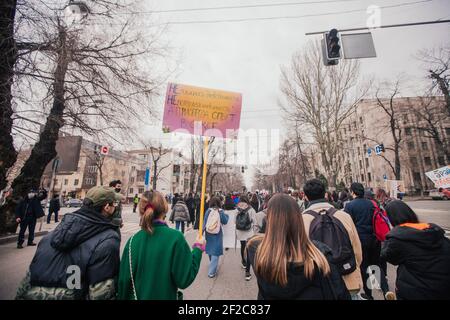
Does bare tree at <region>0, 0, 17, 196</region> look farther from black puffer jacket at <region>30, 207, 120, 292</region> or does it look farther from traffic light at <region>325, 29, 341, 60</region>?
traffic light at <region>325, 29, 341, 60</region>

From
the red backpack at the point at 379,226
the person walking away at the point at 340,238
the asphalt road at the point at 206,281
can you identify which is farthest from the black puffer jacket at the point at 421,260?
the asphalt road at the point at 206,281

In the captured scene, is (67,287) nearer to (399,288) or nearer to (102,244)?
(102,244)

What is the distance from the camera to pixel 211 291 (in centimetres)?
421

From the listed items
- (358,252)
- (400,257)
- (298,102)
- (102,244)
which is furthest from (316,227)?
(298,102)

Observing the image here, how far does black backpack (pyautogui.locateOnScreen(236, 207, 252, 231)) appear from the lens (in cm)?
559

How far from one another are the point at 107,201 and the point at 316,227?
233cm

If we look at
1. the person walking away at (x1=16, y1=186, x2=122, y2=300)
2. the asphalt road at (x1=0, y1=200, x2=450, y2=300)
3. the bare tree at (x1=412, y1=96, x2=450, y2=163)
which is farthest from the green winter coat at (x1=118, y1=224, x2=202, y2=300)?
the bare tree at (x1=412, y1=96, x2=450, y2=163)

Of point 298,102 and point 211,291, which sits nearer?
point 211,291

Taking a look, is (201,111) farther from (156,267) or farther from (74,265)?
(74,265)

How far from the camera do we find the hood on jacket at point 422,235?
6.48ft

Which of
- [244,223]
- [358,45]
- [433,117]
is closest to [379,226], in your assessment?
[244,223]

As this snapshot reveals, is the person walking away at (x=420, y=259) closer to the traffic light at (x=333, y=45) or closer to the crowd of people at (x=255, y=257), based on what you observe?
the crowd of people at (x=255, y=257)

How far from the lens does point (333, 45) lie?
6512 mm

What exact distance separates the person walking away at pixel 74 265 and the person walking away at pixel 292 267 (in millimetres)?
1262
